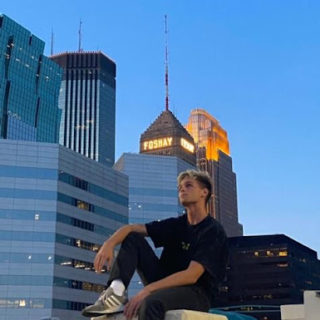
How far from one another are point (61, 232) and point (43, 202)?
4740 millimetres

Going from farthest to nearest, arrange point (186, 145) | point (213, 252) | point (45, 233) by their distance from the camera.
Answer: point (186, 145) → point (45, 233) → point (213, 252)

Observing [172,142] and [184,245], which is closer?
[184,245]

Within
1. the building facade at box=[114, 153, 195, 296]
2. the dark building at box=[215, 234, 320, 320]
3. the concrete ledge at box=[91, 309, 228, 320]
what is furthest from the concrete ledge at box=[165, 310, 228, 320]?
the dark building at box=[215, 234, 320, 320]

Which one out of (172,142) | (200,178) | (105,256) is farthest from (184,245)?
(172,142)

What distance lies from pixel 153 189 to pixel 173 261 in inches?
4000

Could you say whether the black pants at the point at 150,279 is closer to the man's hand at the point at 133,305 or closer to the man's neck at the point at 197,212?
the man's hand at the point at 133,305

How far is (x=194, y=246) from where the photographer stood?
5410 millimetres

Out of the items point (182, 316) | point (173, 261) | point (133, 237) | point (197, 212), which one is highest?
point (197, 212)

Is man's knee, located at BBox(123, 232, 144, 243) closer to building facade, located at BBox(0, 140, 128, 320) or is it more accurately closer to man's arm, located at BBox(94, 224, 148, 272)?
man's arm, located at BBox(94, 224, 148, 272)

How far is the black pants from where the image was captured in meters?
4.67

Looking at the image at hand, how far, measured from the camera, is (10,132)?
153m

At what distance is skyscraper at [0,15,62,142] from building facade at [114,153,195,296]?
57087 millimetres

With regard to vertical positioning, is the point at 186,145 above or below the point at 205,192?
above

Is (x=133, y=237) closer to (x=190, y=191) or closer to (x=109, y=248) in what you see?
(x=109, y=248)
